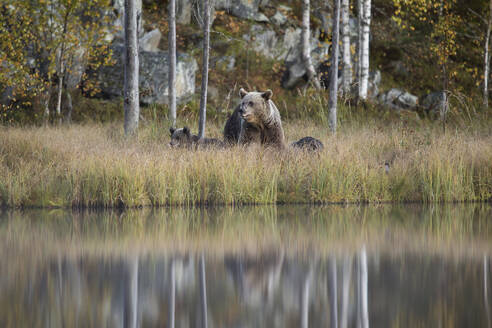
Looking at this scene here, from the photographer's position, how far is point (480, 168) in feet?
36.5

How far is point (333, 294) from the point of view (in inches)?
193

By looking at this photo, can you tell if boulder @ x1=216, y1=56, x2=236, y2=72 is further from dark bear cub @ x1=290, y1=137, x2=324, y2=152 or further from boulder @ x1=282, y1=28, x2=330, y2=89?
dark bear cub @ x1=290, y1=137, x2=324, y2=152

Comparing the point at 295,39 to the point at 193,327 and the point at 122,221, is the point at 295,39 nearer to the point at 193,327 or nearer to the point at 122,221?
the point at 122,221

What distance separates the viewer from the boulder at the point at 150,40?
A: 24297 mm

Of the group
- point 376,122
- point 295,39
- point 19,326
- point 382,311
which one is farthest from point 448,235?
point 295,39

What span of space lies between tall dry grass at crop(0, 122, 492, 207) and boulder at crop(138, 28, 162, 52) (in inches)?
503

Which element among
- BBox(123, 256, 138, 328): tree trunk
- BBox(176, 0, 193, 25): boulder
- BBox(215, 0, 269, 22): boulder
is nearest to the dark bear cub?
BBox(123, 256, 138, 328): tree trunk

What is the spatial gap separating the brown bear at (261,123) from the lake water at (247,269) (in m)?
3.05

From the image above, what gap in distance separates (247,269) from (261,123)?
21.6 feet

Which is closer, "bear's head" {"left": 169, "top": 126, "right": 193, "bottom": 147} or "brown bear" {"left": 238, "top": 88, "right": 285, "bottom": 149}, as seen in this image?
"brown bear" {"left": 238, "top": 88, "right": 285, "bottom": 149}

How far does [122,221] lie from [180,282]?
354 cm

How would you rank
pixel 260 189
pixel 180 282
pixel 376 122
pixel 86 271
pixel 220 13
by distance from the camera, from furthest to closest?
1. pixel 220 13
2. pixel 376 122
3. pixel 260 189
4. pixel 86 271
5. pixel 180 282

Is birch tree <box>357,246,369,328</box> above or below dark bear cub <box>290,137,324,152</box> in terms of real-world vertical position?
below

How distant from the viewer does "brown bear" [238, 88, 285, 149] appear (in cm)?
1188
